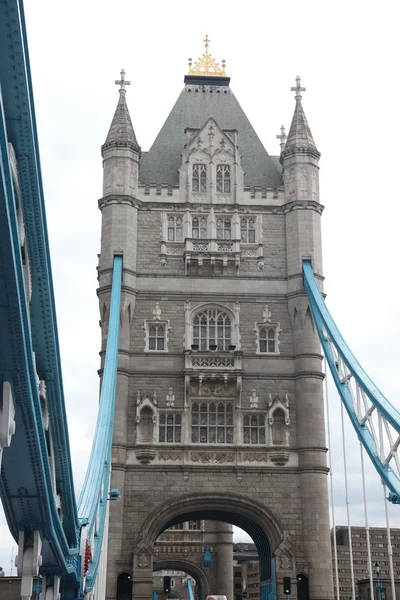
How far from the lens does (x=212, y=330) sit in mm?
32312

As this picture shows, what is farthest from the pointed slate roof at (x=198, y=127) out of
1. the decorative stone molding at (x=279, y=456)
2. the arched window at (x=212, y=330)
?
the decorative stone molding at (x=279, y=456)

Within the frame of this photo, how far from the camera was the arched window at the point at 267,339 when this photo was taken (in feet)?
105

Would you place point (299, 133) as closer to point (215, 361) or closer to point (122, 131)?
point (122, 131)

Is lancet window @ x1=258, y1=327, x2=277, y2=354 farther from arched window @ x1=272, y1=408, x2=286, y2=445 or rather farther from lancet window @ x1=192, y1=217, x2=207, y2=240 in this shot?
lancet window @ x1=192, y1=217, x2=207, y2=240

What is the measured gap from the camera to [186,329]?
32.1 meters

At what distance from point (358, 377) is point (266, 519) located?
6.45 m

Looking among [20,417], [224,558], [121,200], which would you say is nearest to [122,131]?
[121,200]

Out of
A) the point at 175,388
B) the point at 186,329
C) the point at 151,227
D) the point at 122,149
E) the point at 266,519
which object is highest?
the point at 122,149

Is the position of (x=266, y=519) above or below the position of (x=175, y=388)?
below

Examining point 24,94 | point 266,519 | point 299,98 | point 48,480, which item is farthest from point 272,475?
point 24,94

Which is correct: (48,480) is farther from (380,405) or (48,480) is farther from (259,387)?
(259,387)

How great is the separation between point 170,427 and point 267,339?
4894 millimetres

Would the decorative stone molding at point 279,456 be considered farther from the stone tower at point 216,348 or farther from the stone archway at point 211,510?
the stone archway at point 211,510

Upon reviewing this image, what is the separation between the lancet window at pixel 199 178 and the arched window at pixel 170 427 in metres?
9.31
